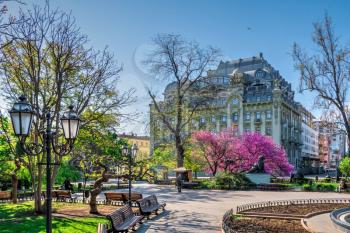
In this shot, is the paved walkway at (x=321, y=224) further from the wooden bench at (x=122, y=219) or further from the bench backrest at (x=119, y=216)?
the bench backrest at (x=119, y=216)

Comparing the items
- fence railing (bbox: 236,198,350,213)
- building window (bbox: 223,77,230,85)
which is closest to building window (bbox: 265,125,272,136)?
building window (bbox: 223,77,230,85)

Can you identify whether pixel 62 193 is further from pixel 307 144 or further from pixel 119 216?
pixel 307 144

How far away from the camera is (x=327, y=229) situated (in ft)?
44.3

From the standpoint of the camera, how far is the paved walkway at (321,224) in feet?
43.5

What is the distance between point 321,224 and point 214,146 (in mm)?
30022

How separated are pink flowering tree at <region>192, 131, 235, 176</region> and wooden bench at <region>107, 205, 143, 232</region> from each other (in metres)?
30.4

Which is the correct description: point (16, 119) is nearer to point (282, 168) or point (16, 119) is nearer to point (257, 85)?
point (282, 168)

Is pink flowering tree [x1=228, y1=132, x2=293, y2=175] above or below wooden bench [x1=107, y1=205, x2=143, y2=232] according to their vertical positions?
above

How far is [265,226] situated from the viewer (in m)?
14.1

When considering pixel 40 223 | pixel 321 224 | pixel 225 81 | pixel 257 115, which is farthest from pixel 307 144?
pixel 40 223

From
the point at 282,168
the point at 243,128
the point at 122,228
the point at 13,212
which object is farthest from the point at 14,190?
the point at 243,128

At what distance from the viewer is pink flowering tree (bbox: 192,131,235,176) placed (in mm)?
44500

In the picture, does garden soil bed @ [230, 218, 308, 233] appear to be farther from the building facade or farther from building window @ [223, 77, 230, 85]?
building window @ [223, 77, 230, 85]

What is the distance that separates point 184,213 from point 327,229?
722cm
